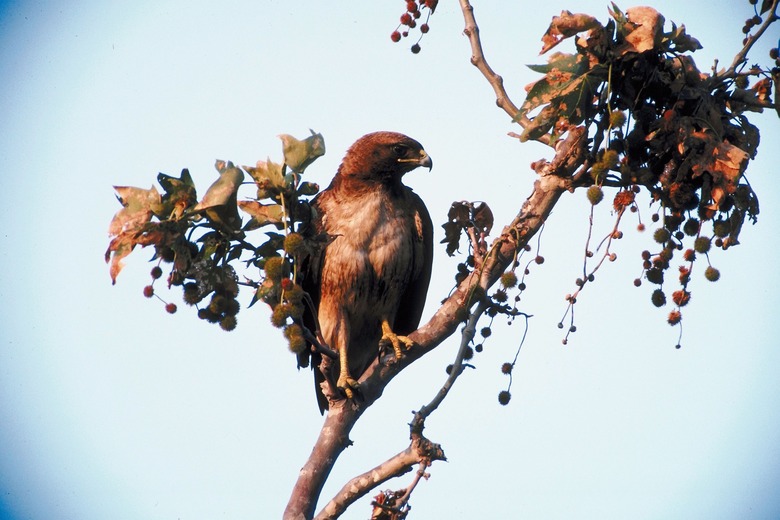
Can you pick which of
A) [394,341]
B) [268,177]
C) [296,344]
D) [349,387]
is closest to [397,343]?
[394,341]

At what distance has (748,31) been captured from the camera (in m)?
3.94

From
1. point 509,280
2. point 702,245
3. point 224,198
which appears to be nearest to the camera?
point 224,198

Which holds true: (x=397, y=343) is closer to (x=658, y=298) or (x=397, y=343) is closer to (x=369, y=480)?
(x=369, y=480)

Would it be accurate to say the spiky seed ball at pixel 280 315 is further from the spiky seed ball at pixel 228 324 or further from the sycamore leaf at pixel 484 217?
the sycamore leaf at pixel 484 217

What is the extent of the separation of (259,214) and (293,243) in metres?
0.23

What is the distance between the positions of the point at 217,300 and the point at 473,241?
4.89 ft

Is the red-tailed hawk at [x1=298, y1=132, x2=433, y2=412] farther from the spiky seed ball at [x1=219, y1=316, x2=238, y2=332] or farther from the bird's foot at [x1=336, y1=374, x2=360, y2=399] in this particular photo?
the spiky seed ball at [x1=219, y1=316, x2=238, y2=332]

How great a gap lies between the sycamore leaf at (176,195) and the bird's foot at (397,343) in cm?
152

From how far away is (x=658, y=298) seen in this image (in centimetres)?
387

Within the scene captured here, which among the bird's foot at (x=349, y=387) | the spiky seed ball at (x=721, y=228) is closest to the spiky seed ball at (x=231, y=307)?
the bird's foot at (x=349, y=387)

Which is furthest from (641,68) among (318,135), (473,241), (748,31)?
(318,135)

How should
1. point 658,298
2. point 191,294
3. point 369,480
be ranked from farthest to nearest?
1. point 369,480
2. point 658,298
3. point 191,294

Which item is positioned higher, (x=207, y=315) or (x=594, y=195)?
(x=594, y=195)

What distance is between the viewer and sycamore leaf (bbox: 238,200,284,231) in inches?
144
